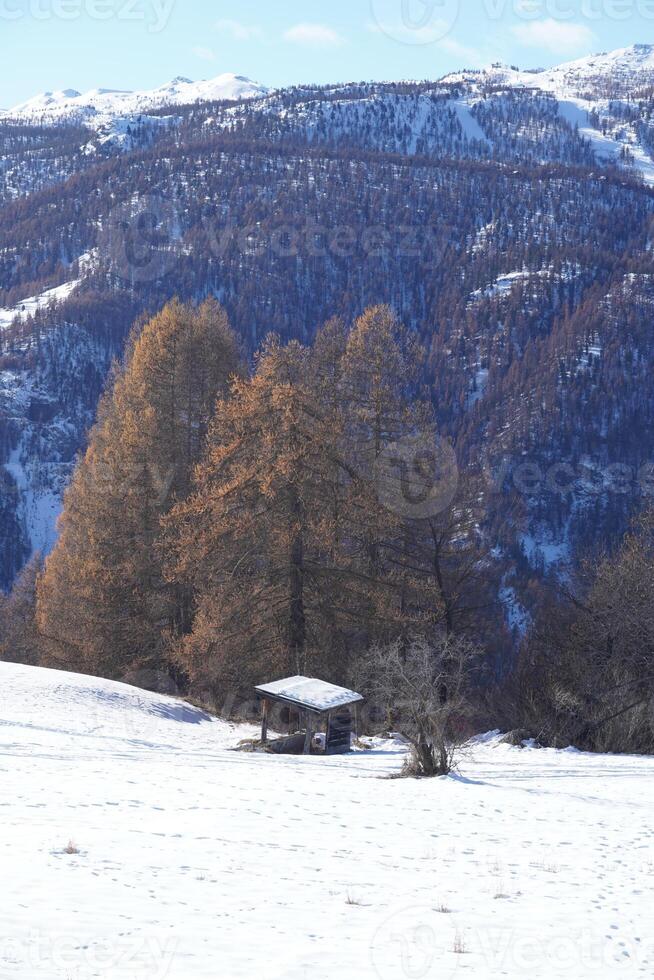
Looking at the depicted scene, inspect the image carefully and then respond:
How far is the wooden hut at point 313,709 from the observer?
20188 mm

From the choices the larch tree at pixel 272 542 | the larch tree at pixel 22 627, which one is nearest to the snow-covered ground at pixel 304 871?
the larch tree at pixel 272 542

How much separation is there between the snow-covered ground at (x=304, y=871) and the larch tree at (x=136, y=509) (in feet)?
44.8

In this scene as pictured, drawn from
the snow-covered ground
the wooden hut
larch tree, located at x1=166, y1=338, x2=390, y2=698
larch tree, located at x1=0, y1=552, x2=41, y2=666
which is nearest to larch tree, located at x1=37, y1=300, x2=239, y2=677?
larch tree, located at x1=0, y1=552, x2=41, y2=666

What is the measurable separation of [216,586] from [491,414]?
577 ft

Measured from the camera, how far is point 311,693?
2048cm

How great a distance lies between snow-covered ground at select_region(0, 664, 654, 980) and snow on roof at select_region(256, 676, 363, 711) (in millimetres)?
3022

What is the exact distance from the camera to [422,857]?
424 inches

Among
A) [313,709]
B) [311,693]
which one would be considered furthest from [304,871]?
[311,693]

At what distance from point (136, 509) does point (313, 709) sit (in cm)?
1350

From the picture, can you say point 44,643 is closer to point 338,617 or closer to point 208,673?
A: point 208,673

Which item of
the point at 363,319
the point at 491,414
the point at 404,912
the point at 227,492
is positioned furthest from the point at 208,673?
the point at 491,414

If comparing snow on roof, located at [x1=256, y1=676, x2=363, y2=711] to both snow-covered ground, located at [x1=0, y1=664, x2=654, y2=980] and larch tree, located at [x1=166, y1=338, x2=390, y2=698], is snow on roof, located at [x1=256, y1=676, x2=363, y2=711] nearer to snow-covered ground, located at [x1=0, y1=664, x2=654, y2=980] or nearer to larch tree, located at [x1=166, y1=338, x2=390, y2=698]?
larch tree, located at [x1=166, y1=338, x2=390, y2=698]

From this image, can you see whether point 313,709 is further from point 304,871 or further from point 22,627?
point 22,627

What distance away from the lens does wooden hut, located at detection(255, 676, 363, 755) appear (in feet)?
66.2
